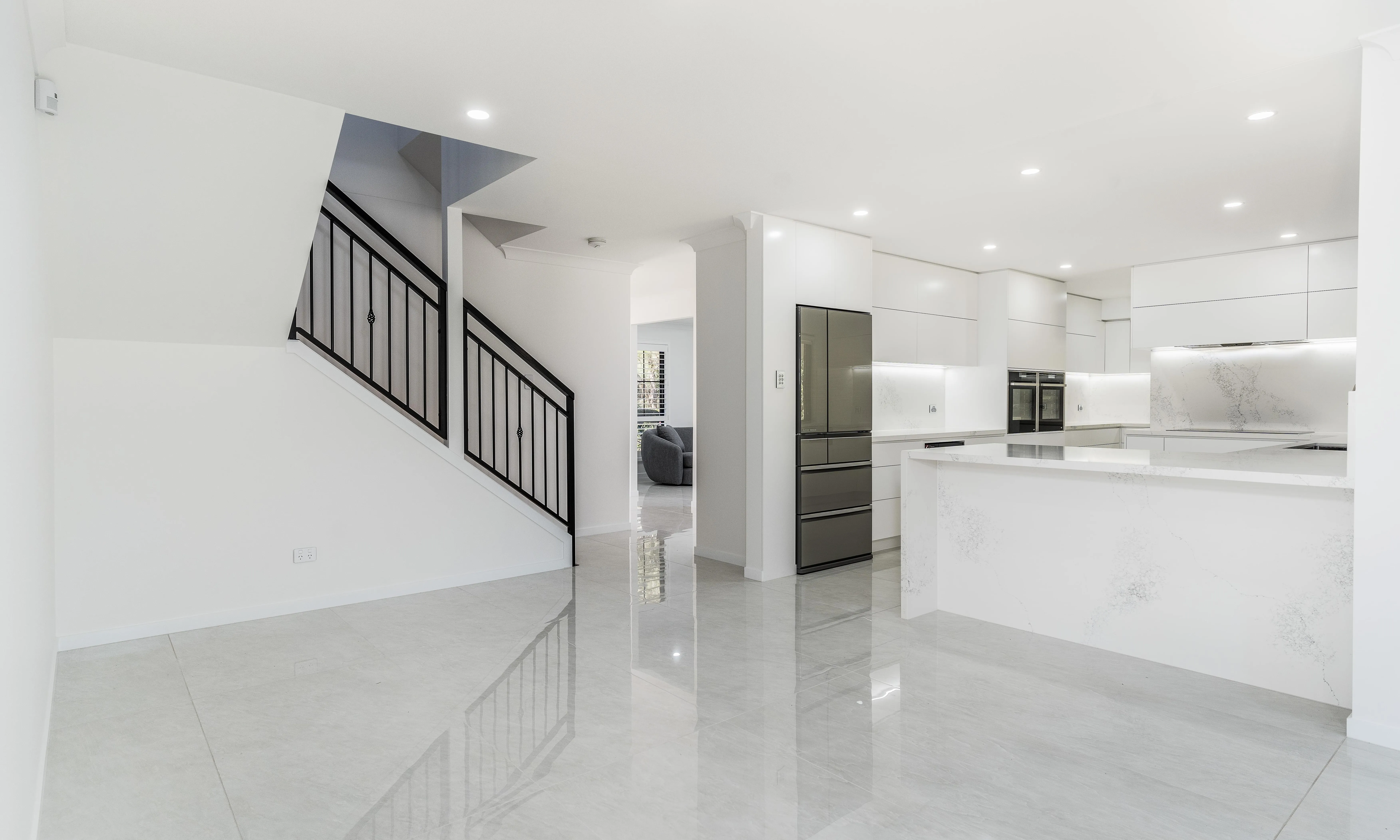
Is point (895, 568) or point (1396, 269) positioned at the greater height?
point (1396, 269)

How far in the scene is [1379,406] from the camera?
2588 millimetres

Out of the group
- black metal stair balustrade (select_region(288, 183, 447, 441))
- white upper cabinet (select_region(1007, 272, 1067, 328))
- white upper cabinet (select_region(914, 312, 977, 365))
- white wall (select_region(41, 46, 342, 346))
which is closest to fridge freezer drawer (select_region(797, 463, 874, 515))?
white upper cabinet (select_region(914, 312, 977, 365))

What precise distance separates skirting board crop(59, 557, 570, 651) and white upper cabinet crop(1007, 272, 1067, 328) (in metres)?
5.04

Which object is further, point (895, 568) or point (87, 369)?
point (895, 568)

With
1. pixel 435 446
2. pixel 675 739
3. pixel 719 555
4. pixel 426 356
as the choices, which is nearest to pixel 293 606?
pixel 435 446

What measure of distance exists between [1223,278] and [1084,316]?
78.0 inches

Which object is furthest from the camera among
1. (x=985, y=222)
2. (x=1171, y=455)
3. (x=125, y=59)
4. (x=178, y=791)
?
(x=985, y=222)

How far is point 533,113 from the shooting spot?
3.37 m

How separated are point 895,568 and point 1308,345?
4250mm

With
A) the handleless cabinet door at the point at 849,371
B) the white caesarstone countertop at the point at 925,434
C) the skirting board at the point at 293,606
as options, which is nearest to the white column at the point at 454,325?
the skirting board at the point at 293,606

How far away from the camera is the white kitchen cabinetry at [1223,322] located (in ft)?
19.5

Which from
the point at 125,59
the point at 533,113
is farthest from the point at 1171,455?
the point at 125,59

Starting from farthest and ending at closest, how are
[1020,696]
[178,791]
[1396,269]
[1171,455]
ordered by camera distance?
[1171,455]
[1020,696]
[1396,269]
[178,791]

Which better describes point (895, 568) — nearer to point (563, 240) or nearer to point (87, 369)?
point (563, 240)
